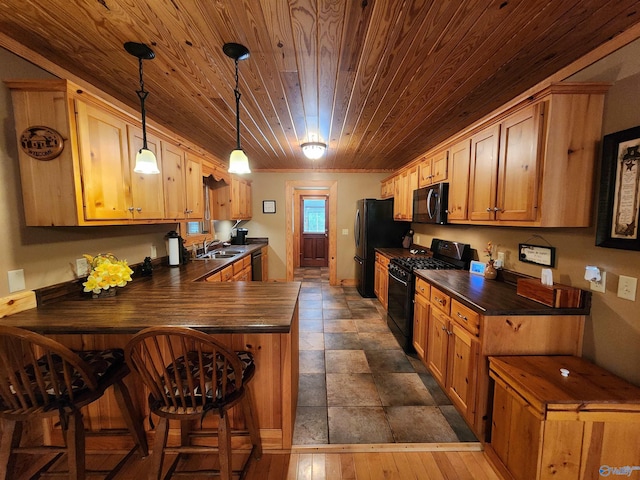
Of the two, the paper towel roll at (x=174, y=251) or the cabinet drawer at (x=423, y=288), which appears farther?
the paper towel roll at (x=174, y=251)

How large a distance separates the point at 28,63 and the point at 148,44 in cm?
76

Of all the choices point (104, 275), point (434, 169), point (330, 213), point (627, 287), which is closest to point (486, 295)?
point (627, 287)

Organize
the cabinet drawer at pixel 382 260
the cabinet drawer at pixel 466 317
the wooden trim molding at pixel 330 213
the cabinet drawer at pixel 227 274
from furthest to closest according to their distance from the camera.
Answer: the wooden trim molding at pixel 330 213
the cabinet drawer at pixel 382 260
the cabinet drawer at pixel 227 274
the cabinet drawer at pixel 466 317

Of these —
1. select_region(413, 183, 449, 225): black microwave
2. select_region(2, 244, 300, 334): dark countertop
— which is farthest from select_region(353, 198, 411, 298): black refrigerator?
select_region(2, 244, 300, 334): dark countertop

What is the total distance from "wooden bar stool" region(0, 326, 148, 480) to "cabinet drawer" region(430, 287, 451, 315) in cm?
218

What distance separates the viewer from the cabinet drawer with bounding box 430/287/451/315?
201 centimetres

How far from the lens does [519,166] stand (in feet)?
5.67

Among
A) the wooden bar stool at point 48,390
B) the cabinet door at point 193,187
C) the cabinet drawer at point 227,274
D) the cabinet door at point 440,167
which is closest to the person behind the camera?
the wooden bar stool at point 48,390

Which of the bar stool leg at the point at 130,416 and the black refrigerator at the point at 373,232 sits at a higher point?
the black refrigerator at the point at 373,232

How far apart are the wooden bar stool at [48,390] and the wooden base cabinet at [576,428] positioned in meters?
2.10

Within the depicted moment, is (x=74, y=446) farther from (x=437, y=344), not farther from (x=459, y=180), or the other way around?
(x=459, y=180)

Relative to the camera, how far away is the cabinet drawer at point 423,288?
2365 mm

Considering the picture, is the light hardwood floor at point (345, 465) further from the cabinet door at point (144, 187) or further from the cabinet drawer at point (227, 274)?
the cabinet drawer at point (227, 274)

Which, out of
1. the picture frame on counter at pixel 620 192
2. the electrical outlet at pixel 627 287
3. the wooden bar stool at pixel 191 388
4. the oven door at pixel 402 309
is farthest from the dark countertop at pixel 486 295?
the wooden bar stool at pixel 191 388
